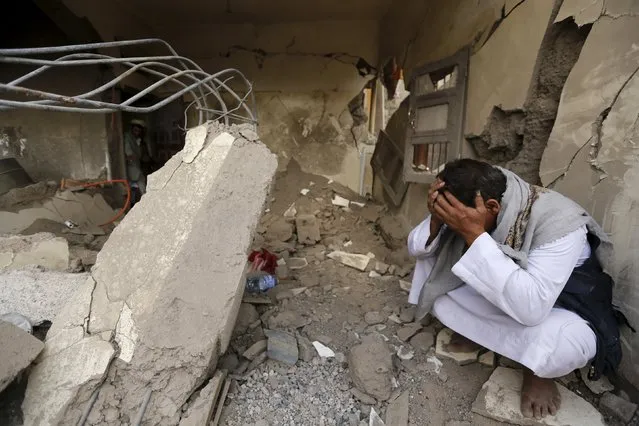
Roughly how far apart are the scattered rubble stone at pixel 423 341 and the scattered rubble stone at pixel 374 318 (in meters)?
0.26

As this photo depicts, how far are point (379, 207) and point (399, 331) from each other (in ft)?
9.29

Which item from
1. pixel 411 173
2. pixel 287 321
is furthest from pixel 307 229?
pixel 287 321

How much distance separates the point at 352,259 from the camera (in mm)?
3357

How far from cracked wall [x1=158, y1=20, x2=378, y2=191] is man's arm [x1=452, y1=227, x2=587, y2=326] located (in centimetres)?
441

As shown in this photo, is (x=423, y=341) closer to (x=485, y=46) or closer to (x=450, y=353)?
(x=450, y=353)

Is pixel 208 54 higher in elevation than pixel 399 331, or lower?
higher

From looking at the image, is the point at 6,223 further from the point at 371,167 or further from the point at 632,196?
the point at 632,196

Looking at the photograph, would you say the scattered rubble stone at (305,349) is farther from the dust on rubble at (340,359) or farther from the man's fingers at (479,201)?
the man's fingers at (479,201)

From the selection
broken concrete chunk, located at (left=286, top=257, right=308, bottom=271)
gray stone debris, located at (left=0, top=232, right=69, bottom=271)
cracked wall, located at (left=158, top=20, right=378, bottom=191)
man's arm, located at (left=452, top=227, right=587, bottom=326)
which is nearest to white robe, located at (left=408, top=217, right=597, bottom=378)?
man's arm, located at (left=452, top=227, right=587, bottom=326)

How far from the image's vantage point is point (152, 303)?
142cm

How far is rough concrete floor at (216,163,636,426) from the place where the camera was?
1.58m

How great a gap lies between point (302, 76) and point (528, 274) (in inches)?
199

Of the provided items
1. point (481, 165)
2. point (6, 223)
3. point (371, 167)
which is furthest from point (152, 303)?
point (371, 167)

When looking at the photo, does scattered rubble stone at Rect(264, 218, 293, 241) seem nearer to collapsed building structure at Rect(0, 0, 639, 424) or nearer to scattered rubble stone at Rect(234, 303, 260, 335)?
collapsed building structure at Rect(0, 0, 639, 424)
